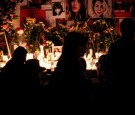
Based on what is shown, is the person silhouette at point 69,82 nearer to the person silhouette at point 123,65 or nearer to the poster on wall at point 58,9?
the person silhouette at point 123,65

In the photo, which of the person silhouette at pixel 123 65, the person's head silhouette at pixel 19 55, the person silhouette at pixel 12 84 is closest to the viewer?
the person silhouette at pixel 123 65

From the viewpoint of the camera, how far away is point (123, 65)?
3199 millimetres

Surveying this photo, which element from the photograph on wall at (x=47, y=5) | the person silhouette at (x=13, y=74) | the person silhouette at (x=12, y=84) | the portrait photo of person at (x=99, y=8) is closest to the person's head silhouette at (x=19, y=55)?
the person silhouette at (x=13, y=74)

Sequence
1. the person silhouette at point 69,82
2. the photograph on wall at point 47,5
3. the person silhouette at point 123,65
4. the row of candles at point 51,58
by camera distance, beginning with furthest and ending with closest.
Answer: the photograph on wall at point 47,5, the row of candles at point 51,58, the person silhouette at point 123,65, the person silhouette at point 69,82

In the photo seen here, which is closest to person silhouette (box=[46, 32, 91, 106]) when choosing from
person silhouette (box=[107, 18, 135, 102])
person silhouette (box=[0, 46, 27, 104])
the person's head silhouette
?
person silhouette (box=[107, 18, 135, 102])

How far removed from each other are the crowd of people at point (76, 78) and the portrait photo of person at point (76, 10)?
297 cm

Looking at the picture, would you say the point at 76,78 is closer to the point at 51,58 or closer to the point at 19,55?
the point at 19,55

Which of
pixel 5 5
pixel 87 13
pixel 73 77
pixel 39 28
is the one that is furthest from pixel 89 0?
pixel 73 77

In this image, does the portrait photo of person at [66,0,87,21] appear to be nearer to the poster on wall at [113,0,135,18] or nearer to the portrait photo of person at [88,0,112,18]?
the portrait photo of person at [88,0,112,18]

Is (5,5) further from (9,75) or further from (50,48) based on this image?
(9,75)

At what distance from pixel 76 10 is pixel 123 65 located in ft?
11.6

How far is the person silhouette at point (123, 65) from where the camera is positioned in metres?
3.14

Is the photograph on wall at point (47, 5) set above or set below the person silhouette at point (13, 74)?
above

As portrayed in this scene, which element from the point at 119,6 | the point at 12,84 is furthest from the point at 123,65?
the point at 119,6
